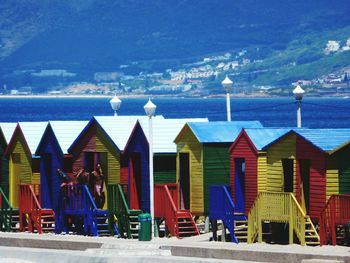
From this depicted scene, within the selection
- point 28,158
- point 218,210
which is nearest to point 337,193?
point 218,210

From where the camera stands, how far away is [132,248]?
4128 cm

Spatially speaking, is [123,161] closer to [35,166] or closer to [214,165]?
[214,165]

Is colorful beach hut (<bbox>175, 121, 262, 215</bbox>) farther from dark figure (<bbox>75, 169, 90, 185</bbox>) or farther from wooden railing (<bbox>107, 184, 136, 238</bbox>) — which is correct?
dark figure (<bbox>75, 169, 90, 185</bbox>)

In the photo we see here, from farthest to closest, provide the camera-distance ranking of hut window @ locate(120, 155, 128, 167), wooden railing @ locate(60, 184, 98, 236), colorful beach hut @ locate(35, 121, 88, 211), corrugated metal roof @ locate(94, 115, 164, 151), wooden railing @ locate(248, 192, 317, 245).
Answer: colorful beach hut @ locate(35, 121, 88, 211) < corrugated metal roof @ locate(94, 115, 164, 151) < hut window @ locate(120, 155, 128, 167) < wooden railing @ locate(60, 184, 98, 236) < wooden railing @ locate(248, 192, 317, 245)

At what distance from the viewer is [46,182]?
163ft

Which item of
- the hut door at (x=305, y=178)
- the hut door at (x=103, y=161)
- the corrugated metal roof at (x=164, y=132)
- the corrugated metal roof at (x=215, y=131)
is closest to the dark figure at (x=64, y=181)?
the hut door at (x=103, y=161)

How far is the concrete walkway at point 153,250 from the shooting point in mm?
37500

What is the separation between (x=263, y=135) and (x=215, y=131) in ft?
8.29

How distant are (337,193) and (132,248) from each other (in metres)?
5.62

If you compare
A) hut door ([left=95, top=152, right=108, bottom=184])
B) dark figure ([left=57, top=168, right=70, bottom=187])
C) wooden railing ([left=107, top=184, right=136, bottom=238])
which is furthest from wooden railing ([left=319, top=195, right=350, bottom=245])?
dark figure ([left=57, top=168, right=70, bottom=187])

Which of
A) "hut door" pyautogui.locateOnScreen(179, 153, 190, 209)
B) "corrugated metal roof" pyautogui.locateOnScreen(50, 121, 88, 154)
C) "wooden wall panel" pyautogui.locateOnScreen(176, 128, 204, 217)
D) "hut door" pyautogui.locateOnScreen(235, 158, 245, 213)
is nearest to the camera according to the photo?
"hut door" pyautogui.locateOnScreen(235, 158, 245, 213)

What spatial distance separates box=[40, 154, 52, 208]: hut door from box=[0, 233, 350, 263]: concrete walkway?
12.9 ft

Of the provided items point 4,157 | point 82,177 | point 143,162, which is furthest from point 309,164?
point 4,157

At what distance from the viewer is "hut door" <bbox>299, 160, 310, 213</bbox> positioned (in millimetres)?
40844
